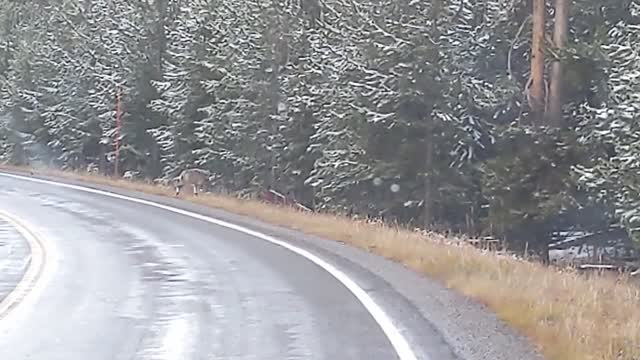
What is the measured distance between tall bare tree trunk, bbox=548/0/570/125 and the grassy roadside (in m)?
6.20

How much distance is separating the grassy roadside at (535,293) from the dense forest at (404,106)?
143 inches

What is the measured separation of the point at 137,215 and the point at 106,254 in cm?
732

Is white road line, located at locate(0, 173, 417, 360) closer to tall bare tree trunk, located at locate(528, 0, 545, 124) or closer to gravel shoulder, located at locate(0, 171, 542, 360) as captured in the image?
gravel shoulder, located at locate(0, 171, 542, 360)

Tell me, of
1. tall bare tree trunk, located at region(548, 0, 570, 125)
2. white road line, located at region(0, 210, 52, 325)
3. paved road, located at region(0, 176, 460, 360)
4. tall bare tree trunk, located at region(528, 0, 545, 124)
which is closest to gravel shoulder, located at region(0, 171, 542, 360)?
paved road, located at region(0, 176, 460, 360)

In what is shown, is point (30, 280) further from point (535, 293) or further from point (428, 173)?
point (428, 173)

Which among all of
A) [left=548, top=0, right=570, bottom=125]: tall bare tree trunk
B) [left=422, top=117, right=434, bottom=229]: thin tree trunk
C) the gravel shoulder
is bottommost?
the gravel shoulder

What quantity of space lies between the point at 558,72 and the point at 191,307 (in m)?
15.1

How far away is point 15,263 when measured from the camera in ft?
55.6

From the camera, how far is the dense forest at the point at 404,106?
23.4 metres

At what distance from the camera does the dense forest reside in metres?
23.4

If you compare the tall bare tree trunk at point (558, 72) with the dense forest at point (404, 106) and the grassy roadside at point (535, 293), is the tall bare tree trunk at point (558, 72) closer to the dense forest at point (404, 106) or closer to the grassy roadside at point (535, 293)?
the dense forest at point (404, 106)

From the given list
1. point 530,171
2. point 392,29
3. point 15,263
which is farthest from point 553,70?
point 15,263

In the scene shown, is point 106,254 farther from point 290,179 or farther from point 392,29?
point 290,179

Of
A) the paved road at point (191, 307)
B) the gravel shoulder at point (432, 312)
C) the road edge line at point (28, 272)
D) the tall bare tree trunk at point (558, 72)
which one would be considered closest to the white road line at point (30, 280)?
the road edge line at point (28, 272)
